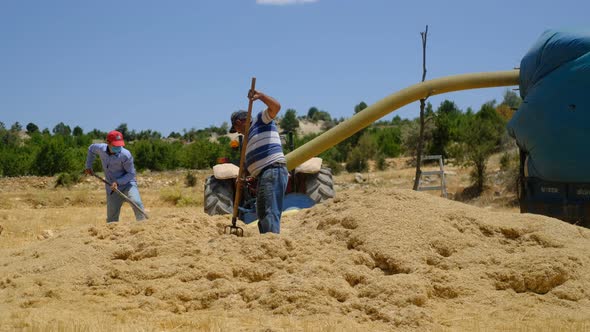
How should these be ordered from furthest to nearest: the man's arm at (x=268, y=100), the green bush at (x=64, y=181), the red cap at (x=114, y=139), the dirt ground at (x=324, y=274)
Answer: the green bush at (x=64, y=181) < the red cap at (x=114, y=139) < the man's arm at (x=268, y=100) < the dirt ground at (x=324, y=274)

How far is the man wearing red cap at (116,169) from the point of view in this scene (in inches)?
315

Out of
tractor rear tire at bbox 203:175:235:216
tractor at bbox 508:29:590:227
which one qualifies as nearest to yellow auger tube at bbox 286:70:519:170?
tractor rear tire at bbox 203:175:235:216

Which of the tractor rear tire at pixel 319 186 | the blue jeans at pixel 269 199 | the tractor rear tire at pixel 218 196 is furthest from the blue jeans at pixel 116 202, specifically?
the blue jeans at pixel 269 199

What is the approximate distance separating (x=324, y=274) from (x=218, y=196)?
440 cm

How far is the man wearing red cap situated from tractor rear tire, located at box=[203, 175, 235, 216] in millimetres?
1054

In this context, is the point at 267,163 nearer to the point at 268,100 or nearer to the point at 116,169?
the point at 268,100

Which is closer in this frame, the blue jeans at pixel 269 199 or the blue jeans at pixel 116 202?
the blue jeans at pixel 269 199

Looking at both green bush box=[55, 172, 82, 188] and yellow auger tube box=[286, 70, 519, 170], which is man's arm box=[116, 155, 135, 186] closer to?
yellow auger tube box=[286, 70, 519, 170]

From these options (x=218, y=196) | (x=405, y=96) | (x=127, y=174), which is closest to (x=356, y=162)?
(x=405, y=96)

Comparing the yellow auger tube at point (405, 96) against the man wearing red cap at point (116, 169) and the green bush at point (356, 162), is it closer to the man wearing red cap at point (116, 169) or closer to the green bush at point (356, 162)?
the man wearing red cap at point (116, 169)

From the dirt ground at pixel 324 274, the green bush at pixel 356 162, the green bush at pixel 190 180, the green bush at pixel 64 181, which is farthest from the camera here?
the green bush at pixel 356 162

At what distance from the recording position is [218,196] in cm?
892

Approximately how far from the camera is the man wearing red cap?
801 centimetres

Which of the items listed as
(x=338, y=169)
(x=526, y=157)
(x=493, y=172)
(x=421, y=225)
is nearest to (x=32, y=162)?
(x=338, y=169)
